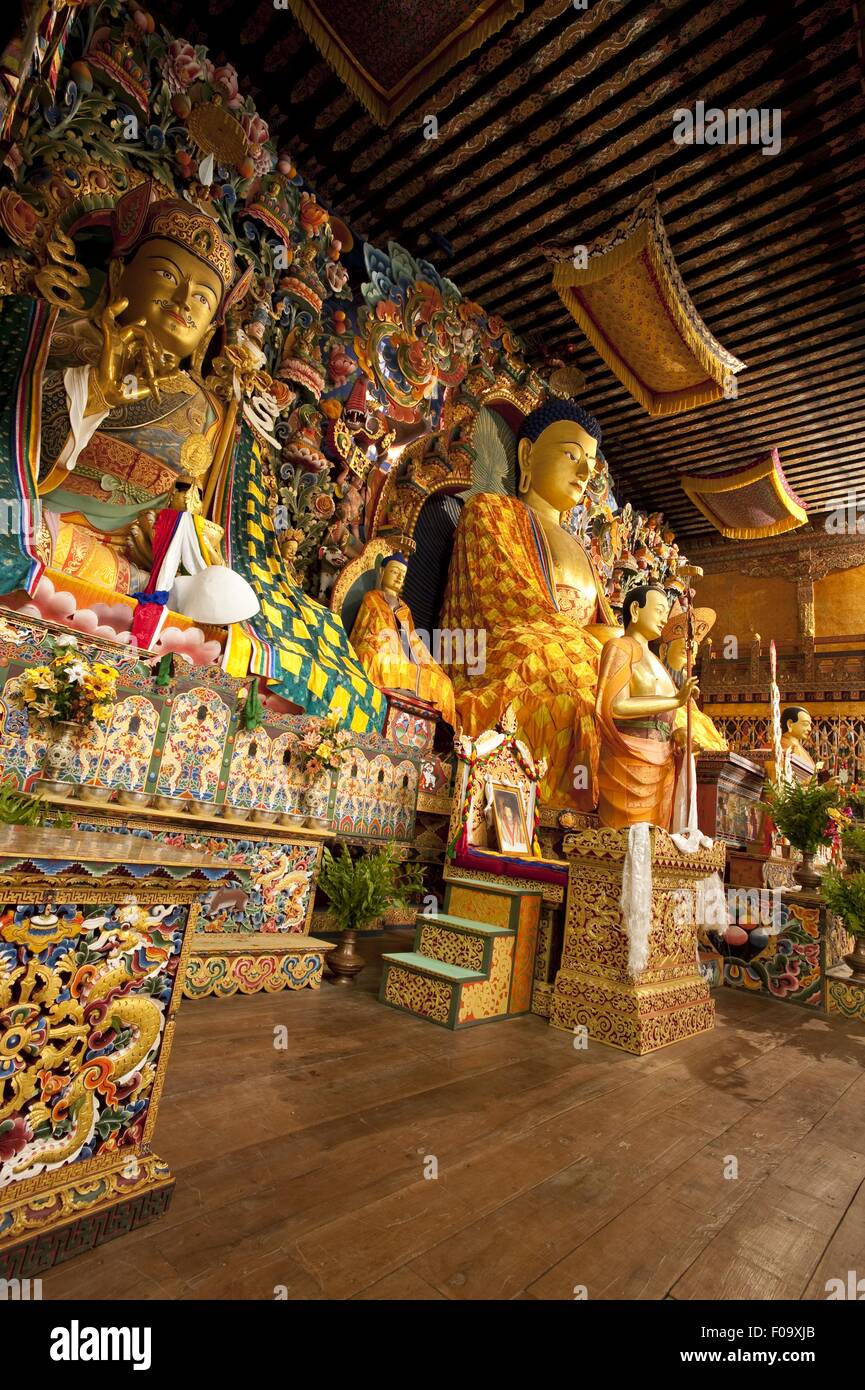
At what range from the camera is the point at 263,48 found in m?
5.34

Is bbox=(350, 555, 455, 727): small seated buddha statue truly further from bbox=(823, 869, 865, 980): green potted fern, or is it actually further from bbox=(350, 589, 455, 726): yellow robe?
bbox=(823, 869, 865, 980): green potted fern

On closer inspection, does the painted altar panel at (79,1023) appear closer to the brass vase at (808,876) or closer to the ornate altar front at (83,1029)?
the ornate altar front at (83,1029)

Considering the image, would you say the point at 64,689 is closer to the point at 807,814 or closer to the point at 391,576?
the point at 391,576

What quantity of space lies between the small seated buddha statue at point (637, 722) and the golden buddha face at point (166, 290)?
333 cm

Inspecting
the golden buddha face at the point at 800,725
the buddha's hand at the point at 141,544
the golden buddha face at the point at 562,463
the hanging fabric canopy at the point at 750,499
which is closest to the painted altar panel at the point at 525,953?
the buddha's hand at the point at 141,544

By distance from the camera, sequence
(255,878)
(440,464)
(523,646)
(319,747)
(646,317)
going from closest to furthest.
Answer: (255,878)
(319,747)
(523,646)
(440,464)
(646,317)

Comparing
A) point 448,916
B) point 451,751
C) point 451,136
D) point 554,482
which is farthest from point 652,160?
point 448,916

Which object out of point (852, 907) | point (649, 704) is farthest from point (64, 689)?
point (852, 907)

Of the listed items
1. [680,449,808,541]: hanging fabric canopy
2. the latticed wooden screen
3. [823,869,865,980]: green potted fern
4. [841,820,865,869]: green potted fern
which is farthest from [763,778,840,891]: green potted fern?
the latticed wooden screen

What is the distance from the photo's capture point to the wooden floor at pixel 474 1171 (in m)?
1.15

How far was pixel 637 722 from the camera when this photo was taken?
4.45 m

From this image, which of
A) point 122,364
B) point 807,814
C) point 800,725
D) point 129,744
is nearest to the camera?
point 129,744

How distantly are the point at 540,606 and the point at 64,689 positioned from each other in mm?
5083

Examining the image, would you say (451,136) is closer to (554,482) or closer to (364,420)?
(364,420)
